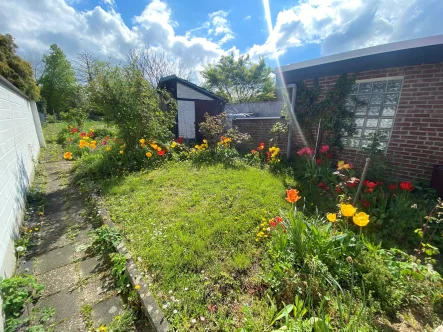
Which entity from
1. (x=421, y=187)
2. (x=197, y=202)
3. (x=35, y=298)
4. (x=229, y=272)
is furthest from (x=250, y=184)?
(x=35, y=298)

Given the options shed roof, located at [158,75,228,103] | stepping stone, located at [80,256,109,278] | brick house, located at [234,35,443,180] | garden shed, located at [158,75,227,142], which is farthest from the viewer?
garden shed, located at [158,75,227,142]

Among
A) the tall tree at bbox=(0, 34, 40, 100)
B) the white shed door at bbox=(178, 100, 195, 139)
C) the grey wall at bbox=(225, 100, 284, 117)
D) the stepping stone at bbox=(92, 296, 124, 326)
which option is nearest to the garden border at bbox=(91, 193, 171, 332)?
the stepping stone at bbox=(92, 296, 124, 326)

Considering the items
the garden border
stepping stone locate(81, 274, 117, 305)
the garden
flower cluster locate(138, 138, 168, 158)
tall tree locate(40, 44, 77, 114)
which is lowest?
stepping stone locate(81, 274, 117, 305)

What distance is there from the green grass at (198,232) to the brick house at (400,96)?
2.48 metres

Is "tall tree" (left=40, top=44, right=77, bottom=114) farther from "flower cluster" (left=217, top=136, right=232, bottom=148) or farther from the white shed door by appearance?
"flower cluster" (left=217, top=136, right=232, bottom=148)

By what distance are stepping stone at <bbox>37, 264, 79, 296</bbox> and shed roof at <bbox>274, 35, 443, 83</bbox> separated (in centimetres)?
557

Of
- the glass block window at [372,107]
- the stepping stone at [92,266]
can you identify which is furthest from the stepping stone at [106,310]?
the glass block window at [372,107]

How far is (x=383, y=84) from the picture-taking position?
13.0 ft

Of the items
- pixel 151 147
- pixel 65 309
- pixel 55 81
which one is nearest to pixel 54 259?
pixel 65 309

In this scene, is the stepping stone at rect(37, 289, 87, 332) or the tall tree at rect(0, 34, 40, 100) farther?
the tall tree at rect(0, 34, 40, 100)

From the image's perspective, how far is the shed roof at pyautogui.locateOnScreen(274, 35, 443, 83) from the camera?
10.1 ft

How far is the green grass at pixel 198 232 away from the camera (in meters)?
1.64

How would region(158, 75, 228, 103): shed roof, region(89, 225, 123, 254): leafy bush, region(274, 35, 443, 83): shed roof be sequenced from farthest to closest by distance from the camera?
region(158, 75, 228, 103): shed roof, region(274, 35, 443, 83): shed roof, region(89, 225, 123, 254): leafy bush

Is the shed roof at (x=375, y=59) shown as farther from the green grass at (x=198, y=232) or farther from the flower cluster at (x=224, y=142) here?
the green grass at (x=198, y=232)
